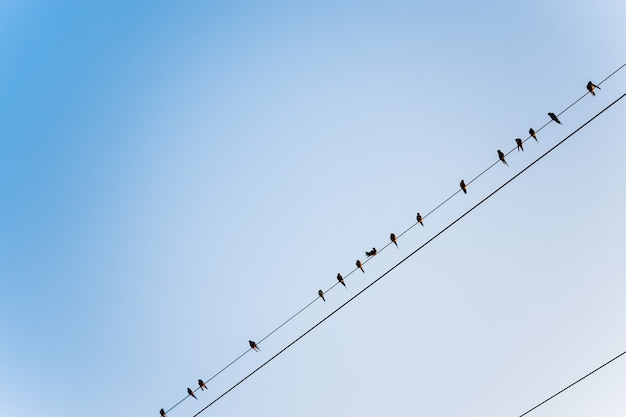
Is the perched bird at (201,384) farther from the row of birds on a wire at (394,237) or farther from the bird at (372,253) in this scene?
the bird at (372,253)

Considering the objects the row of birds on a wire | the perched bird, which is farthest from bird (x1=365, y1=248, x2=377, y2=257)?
the perched bird

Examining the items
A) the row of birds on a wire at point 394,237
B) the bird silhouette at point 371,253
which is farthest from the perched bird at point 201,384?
the bird silhouette at point 371,253

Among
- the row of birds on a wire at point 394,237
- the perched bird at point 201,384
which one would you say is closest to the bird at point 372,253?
the row of birds on a wire at point 394,237

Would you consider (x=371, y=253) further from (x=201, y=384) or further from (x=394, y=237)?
(x=201, y=384)

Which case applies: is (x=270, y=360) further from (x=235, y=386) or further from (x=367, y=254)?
(x=367, y=254)

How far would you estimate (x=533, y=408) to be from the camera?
1241 cm

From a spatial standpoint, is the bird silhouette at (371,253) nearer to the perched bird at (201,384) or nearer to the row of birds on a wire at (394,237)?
the row of birds on a wire at (394,237)

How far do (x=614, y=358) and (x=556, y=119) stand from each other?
740 centimetres

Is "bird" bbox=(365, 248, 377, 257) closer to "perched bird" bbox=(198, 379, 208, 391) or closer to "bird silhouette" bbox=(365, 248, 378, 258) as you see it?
"bird silhouette" bbox=(365, 248, 378, 258)

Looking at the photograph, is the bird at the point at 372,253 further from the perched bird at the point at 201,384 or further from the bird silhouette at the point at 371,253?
the perched bird at the point at 201,384

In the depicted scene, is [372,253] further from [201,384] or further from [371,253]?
[201,384]

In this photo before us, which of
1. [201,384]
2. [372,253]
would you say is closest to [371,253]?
[372,253]

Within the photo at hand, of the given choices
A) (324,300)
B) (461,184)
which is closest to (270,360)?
(324,300)

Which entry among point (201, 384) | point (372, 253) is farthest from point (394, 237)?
point (201, 384)
